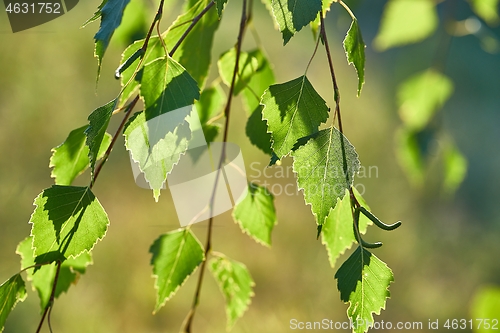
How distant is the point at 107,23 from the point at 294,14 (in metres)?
0.15

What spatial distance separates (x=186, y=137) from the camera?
1.34 ft

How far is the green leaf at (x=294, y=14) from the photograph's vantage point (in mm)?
385

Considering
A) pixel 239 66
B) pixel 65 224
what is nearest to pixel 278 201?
pixel 239 66

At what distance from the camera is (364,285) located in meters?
0.42

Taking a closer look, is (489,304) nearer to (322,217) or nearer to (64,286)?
(322,217)

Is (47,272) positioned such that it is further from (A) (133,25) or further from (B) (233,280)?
(A) (133,25)

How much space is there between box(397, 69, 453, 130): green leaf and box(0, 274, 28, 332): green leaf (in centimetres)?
89

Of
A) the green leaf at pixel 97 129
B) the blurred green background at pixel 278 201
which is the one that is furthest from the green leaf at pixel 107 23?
the blurred green background at pixel 278 201

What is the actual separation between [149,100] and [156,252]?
0.28 m

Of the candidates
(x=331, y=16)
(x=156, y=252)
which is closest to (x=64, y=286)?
(x=156, y=252)

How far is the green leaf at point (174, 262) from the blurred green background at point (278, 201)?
0.86 meters

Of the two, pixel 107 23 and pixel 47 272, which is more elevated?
pixel 107 23

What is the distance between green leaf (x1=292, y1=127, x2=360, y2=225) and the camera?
40cm

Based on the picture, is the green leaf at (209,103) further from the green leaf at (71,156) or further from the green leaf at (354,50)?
the green leaf at (354,50)
